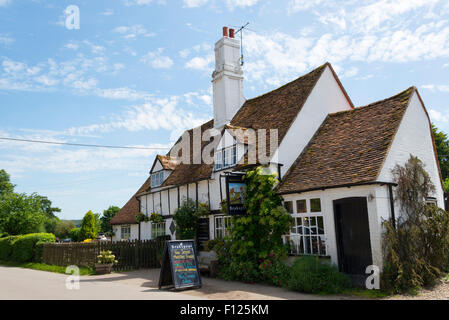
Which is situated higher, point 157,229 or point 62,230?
point 157,229

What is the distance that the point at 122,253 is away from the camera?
14.9m

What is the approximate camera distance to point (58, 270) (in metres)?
15.6

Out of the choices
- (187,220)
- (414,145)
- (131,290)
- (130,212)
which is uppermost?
(414,145)

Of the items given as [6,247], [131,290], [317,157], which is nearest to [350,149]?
[317,157]

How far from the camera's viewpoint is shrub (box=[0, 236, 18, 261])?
69.5ft

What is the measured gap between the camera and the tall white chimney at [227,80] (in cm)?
1722

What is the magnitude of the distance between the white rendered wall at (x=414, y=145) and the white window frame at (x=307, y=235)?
226 cm

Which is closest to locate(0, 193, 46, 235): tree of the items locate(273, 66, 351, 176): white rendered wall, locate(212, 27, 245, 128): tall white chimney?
locate(212, 27, 245, 128): tall white chimney

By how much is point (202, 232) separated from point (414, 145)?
8.96 metres

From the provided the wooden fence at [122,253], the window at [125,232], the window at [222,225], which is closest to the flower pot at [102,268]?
the wooden fence at [122,253]

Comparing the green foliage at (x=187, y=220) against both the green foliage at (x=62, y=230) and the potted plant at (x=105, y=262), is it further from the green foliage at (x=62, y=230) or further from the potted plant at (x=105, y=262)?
the green foliage at (x=62, y=230)

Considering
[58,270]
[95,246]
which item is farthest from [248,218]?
[58,270]

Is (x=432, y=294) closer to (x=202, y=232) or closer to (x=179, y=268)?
(x=179, y=268)
